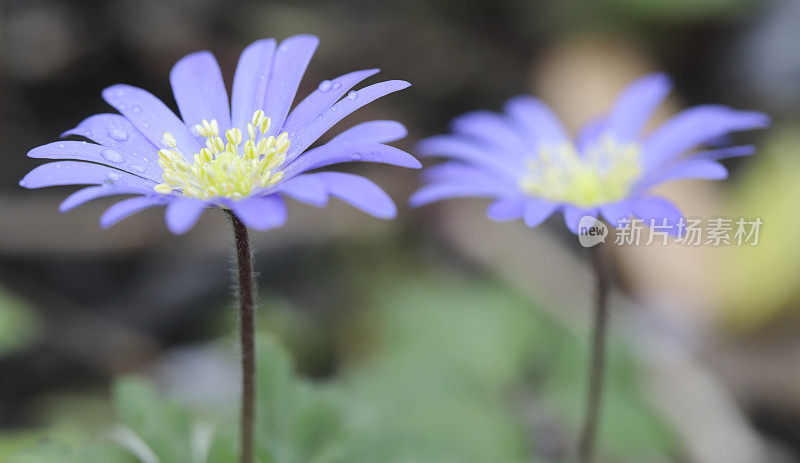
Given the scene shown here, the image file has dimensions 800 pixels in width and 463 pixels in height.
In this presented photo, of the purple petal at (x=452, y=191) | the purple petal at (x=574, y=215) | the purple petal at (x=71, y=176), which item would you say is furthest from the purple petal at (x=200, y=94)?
the purple petal at (x=574, y=215)

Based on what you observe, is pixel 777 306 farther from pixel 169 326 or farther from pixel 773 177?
pixel 169 326

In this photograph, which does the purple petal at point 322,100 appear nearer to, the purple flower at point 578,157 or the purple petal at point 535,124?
the purple flower at point 578,157

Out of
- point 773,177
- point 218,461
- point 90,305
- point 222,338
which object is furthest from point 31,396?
point 773,177

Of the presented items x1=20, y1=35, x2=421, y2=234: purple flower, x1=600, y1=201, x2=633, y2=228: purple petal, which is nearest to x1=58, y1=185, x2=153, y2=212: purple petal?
x1=20, y1=35, x2=421, y2=234: purple flower

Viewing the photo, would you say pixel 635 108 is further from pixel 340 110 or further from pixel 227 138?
pixel 227 138

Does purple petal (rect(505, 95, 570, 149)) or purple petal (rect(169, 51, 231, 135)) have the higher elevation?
purple petal (rect(505, 95, 570, 149))

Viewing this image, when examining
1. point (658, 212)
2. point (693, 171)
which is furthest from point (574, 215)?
point (693, 171)

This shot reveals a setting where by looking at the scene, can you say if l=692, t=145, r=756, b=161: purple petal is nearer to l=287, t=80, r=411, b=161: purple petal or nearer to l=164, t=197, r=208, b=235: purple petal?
l=287, t=80, r=411, b=161: purple petal
